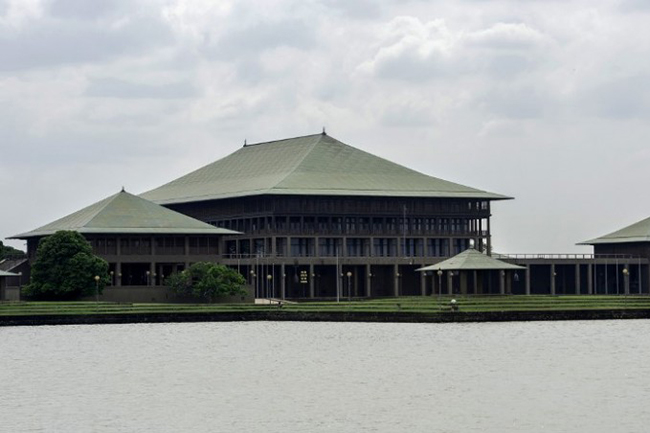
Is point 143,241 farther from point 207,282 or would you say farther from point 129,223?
point 207,282

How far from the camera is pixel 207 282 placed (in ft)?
584

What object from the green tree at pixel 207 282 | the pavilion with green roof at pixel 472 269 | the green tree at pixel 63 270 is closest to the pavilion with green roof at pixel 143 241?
the green tree at pixel 207 282

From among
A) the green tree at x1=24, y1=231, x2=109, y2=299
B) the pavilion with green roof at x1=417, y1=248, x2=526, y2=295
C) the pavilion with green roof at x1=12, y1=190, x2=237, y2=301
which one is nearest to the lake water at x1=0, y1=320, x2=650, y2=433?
the green tree at x1=24, y1=231, x2=109, y2=299

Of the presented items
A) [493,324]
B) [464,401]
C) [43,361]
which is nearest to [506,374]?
[464,401]

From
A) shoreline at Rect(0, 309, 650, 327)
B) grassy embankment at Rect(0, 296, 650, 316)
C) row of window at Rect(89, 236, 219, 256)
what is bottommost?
shoreline at Rect(0, 309, 650, 327)

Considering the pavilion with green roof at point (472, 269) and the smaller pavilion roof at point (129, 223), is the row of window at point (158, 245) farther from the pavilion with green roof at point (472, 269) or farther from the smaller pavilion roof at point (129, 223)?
A: the pavilion with green roof at point (472, 269)

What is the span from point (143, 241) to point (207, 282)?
1744cm

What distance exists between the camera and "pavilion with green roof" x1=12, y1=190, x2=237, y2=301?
190 meters

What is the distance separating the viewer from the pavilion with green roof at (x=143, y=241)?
190 m

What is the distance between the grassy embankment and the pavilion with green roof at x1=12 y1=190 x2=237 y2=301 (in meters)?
30.2

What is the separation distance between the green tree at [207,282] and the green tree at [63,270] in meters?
12.5

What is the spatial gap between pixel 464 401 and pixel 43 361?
122 ft

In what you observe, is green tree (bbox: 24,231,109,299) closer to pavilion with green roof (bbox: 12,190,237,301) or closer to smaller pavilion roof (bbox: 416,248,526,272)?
pavilion with green roof (bbox: 12,190,237,301)

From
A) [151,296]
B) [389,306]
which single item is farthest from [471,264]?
[151,296]
